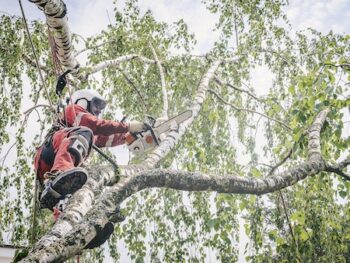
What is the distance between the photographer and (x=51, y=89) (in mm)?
4836

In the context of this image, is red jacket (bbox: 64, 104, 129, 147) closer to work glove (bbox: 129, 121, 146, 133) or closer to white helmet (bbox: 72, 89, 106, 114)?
work glove (bbox: 129, 121, 146, 133)

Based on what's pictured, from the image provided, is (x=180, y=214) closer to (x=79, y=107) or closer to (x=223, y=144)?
(x=223, y=144)

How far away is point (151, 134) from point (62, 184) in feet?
4.23

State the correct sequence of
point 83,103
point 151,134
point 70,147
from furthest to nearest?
point 151,134, point 83,103, point 70,147

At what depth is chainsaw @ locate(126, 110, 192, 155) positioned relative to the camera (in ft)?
11.3

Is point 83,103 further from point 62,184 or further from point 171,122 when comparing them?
point 62,184

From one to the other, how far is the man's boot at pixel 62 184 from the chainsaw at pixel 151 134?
1082 mm

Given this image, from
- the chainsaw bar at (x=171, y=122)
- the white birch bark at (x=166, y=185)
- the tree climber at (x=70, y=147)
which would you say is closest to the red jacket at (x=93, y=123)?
the tree climber at (x=70, y=147)

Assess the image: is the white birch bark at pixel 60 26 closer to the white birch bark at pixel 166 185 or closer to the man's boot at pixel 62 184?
the man's boot at pixel 62 184

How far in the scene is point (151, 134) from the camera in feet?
11.6

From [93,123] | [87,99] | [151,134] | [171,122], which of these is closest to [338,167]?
[171,122]

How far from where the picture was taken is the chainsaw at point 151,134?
3.43 metres

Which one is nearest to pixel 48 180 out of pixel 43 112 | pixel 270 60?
pixel 43 112

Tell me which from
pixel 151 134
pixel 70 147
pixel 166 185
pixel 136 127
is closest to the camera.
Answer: pixel 166 185
